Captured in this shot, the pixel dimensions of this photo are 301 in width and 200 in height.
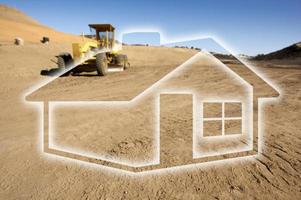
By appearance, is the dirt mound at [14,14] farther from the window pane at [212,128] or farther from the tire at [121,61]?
the window pane at [212,128]

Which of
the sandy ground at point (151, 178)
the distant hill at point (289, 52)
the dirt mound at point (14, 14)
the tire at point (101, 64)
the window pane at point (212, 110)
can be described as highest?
the dirt mound at point (14, 14)

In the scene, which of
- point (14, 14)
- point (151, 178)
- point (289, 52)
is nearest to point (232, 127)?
point (151, 178)

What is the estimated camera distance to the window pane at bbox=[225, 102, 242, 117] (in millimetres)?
5982

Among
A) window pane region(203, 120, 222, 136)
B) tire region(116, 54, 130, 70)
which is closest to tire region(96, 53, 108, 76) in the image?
tire region(116, 54, 130, 70)

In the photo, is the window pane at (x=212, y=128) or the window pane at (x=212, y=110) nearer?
the window pane at (x=212, y=128)

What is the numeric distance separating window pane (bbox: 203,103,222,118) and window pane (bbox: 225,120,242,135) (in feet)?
1.51

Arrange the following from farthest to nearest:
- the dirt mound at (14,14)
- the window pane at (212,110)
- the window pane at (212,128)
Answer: the dirt mound at (14,14)
the window pane at (212,110)
the window pane at (212,128)

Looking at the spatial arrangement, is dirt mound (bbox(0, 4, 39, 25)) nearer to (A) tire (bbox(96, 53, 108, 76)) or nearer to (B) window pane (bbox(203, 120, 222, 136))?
(A) tire (bbox(96, 53, 108, 76))

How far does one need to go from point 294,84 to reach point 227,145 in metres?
5.98

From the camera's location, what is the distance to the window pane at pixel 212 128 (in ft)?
15.9

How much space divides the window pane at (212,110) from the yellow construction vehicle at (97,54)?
681 cm

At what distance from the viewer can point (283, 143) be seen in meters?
4.39

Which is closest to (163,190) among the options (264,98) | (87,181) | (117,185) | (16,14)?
(117,185)

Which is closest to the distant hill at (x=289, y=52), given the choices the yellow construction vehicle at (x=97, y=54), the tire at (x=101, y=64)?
the yellow construction vehicle at (x=97, y=54)
